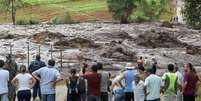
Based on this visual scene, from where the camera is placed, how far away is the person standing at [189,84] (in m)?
18.5

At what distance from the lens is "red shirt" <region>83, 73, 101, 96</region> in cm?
1786

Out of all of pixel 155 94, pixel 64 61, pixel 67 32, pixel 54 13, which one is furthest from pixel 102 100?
pixel 54 13

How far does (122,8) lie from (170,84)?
8689cm

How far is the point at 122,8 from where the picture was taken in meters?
104

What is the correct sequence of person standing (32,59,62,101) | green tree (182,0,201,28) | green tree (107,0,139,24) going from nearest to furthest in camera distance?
person standing (32,59,62,101) < green tree (182,0,201,28) < green tree (107,0,139,24)

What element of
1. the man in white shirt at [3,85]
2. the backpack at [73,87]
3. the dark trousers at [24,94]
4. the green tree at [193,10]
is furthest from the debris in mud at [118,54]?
the man in white shirt at [3,85]

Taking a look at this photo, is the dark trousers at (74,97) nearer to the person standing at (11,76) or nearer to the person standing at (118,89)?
the person standing at (118,89)

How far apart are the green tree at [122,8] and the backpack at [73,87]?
84.1m

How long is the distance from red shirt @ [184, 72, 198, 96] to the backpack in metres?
3.53

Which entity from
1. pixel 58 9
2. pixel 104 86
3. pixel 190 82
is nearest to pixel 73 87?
pixel 104 86

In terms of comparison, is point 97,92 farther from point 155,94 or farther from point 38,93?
point 38,93

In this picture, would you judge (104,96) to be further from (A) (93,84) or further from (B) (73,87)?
(B) (73,87)

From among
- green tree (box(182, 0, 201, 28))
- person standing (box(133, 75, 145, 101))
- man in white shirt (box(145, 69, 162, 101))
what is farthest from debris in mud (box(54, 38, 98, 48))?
man in white shirt (box(145, 69, 162, 101))

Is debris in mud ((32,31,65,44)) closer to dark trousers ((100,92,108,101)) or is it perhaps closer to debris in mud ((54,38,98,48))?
debris in mud ((54,38,98,48))
